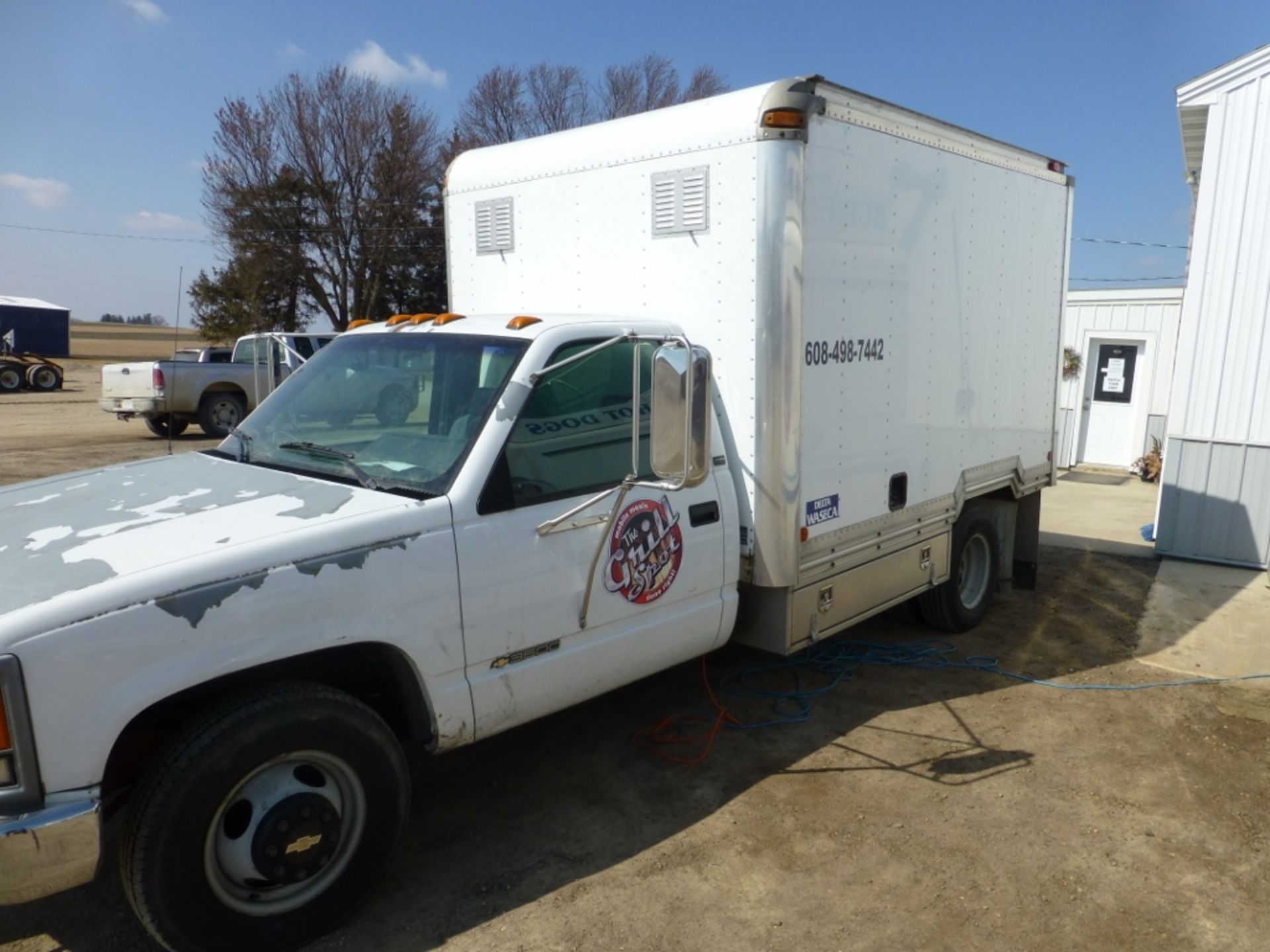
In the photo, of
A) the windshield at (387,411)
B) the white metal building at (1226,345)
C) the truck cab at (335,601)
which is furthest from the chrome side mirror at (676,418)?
the white metal building at (1226,345)

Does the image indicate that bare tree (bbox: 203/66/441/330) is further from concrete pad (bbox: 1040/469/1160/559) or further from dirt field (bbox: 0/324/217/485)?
concrete pad (bbox: 1040/469/1160/559)

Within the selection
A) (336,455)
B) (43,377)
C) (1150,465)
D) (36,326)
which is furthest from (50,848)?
(36,326)

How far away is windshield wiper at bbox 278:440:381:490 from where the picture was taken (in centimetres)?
350

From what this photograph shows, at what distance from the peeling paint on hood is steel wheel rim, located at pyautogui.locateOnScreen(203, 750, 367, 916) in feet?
2.28

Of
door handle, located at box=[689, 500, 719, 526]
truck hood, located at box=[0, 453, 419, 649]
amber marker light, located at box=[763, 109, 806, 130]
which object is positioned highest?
amber marker light, located at box=[763, 109, 806, 130]

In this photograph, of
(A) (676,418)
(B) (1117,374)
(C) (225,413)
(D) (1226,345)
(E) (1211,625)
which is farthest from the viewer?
(C) (225,413)

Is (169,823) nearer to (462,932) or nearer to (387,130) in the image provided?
(462,932)

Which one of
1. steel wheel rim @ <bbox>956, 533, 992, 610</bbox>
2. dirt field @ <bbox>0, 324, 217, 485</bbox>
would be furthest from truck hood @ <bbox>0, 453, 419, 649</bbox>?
dirt field @ <bbox>0, 324, 217, 485</bbox>

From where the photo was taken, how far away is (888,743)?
15.6 feet

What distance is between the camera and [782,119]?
412 centimetres

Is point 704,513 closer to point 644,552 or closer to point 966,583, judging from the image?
point 644,552

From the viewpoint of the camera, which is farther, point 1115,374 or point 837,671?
point 1115,374

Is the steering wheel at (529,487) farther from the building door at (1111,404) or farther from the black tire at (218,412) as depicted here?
the black tire at (218,412)

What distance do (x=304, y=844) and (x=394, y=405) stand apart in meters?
1.70
